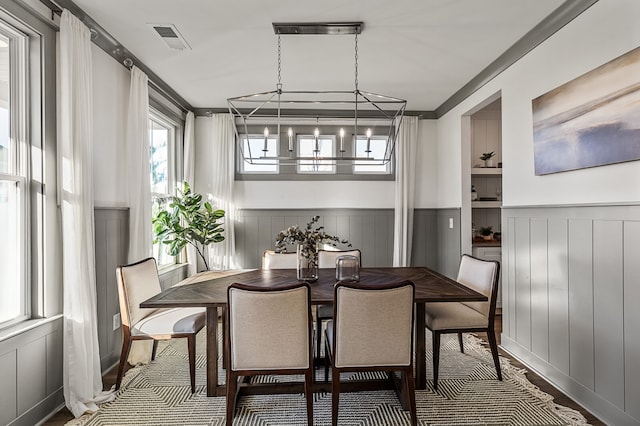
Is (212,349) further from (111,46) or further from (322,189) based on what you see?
(322,189)

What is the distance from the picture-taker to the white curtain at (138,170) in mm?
2977

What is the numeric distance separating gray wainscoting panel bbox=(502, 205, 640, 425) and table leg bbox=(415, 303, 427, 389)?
0.99m

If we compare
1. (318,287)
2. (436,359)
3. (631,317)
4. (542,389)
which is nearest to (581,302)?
(631,317)

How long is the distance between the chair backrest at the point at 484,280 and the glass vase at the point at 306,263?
1299mm

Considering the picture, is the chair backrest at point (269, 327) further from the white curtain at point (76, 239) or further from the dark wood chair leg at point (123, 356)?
the white curtain at point (76, 239)

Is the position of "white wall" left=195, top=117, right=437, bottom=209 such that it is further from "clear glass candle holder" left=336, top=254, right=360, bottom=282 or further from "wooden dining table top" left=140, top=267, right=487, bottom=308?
"clear glass candle holder" left=336, top=254, right=360, bottom=282

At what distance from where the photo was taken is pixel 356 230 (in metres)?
4.67

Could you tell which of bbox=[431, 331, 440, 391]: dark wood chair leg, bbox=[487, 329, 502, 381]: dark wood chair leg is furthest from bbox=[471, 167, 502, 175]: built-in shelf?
bbox=[431, 331, 440, 391]: dark wood chair leg

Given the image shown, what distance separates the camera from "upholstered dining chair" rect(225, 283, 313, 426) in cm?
184

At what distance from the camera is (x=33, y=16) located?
80.6 inches

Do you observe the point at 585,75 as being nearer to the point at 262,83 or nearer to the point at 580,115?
the point at 580,115

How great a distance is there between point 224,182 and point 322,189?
136 cm

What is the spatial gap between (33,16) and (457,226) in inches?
167

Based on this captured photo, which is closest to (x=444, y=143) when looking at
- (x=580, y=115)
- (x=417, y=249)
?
(x=417, y=249)
